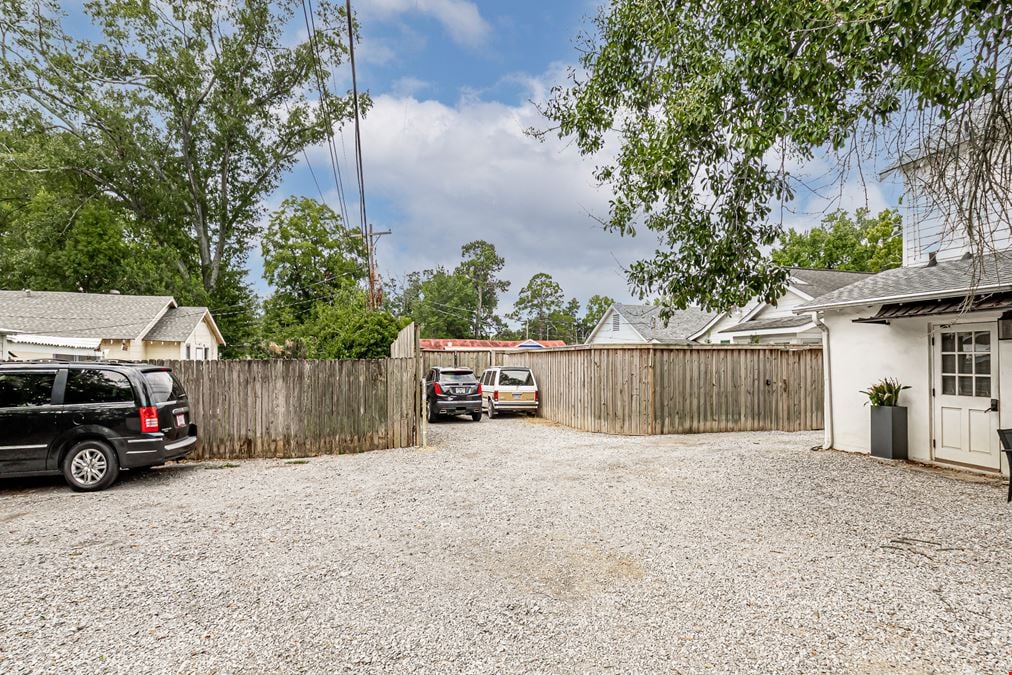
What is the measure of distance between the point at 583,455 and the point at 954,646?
6.44m

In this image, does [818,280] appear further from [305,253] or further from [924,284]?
[305,253]

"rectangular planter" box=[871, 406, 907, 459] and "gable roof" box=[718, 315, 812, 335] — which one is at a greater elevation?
"gable roof" box=[718, 315, 812, 335]

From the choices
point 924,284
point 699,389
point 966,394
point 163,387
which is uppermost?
point 924,284

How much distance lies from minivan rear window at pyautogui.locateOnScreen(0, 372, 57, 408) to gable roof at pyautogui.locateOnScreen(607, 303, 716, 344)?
2423 cm

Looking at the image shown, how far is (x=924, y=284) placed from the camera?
8.02m

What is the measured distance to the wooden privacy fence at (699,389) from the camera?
1181 cm

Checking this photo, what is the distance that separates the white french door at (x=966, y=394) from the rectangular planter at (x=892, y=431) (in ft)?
1.32

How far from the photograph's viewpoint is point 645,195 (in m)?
5.86

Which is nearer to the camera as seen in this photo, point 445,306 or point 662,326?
point 662,326

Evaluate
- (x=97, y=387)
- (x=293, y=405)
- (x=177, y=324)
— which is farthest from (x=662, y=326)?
(x=97, y=387)

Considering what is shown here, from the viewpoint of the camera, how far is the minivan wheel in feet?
21.8

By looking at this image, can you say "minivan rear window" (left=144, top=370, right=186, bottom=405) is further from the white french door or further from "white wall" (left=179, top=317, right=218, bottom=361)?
"white wall" (left=179, top=317, right=218, bottom=361)

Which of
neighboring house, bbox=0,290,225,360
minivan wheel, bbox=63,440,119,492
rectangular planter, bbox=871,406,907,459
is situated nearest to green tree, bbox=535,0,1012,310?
rectangular planter, bbox=871,406,907,459

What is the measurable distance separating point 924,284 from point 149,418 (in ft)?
36.9
